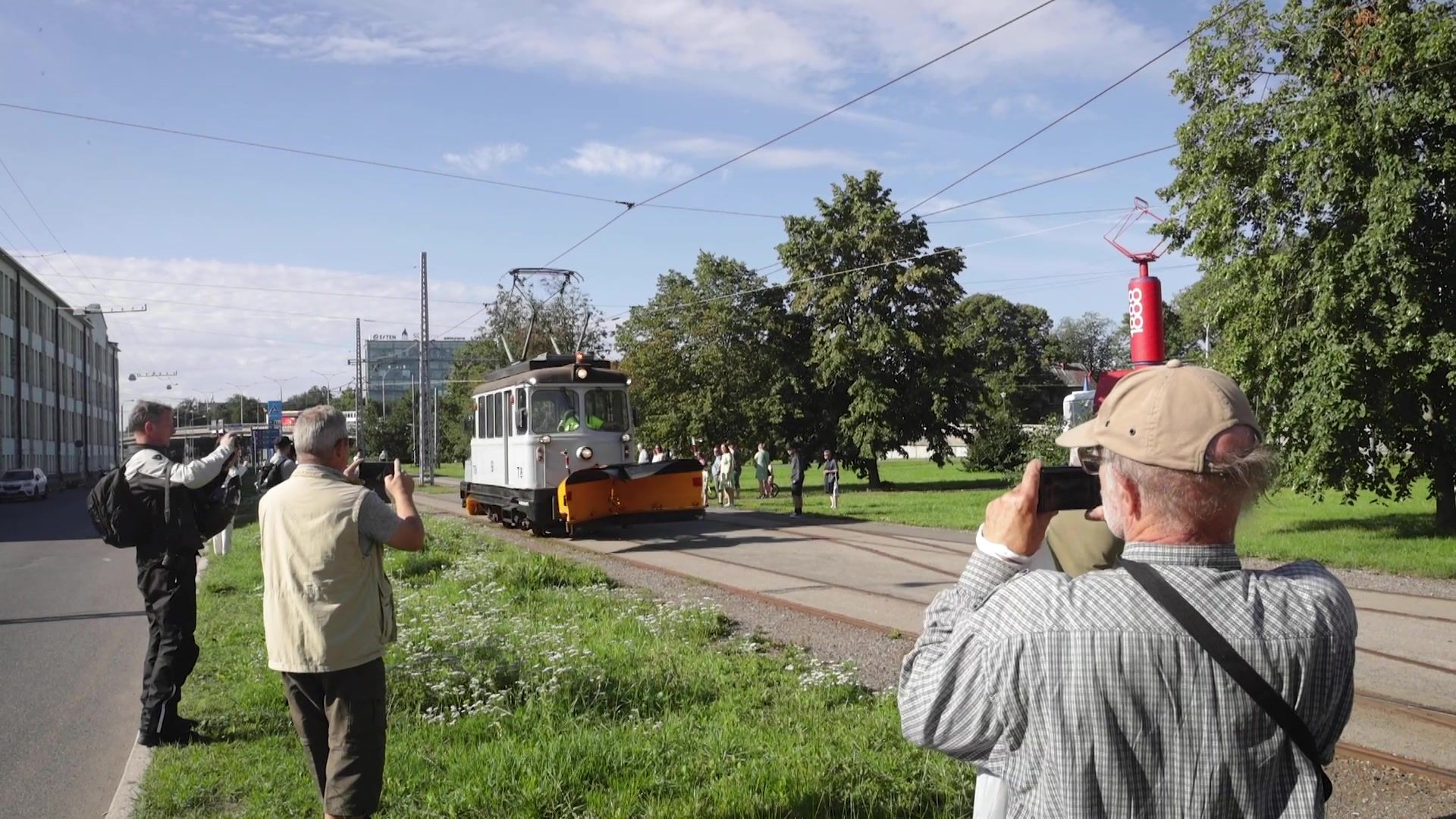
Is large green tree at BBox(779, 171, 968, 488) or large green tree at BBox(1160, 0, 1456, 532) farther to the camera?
large green tree at BBox(779, 171, 968, 488)

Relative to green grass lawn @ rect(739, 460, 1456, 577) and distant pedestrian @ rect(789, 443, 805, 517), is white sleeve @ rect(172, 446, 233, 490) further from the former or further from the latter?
distant pedestrian @ rect(789, 443, 805, 517)

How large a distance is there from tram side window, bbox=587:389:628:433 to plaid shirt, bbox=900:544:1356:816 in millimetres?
18086

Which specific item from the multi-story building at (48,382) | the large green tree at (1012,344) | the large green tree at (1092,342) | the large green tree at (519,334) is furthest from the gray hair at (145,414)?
the large green tree at (1092,342)

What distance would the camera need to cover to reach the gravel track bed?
538 cm

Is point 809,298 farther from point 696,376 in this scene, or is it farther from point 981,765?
point 981,765

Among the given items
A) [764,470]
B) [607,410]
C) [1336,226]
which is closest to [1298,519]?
[1336,226]

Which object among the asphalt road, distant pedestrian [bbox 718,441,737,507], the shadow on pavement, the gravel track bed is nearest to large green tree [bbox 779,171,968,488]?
distant pedestrian [bbox 718,441,737,507]

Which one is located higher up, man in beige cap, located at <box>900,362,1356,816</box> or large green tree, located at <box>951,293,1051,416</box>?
large green tree, located at <box>951,293,1051,416</box>

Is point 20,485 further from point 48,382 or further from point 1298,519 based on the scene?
point 1298,519

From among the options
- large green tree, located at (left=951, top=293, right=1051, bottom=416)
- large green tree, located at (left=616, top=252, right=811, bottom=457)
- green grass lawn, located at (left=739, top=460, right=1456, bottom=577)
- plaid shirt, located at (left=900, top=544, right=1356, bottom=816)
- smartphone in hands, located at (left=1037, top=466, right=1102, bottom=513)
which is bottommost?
green grass lawn, located at (left=739, top=460, right=1456, bottom=577)

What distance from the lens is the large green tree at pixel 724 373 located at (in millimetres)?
40344

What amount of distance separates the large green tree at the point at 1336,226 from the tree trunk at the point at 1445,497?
3 centimetres

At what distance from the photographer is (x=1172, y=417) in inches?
80.2

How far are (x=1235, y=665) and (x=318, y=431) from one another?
3.61m
